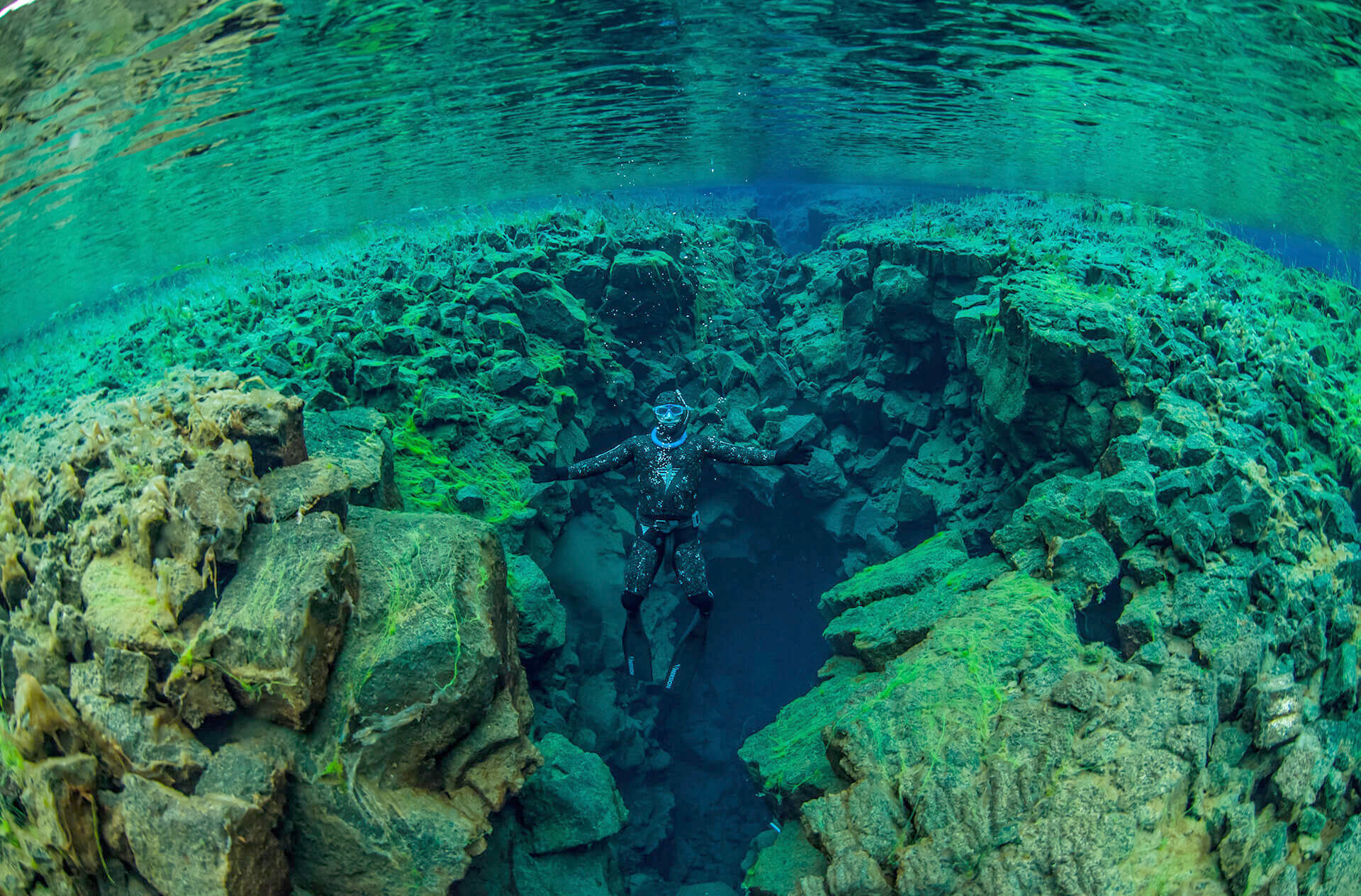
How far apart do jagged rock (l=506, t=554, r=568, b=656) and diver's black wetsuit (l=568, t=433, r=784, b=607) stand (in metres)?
0.84

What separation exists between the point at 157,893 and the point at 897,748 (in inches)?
157

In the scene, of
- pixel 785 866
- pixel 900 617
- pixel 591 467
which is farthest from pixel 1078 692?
pixel 591 467

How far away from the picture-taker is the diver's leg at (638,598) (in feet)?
20.0

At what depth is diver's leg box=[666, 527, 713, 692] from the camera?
614 centimetres

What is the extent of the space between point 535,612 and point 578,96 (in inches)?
443

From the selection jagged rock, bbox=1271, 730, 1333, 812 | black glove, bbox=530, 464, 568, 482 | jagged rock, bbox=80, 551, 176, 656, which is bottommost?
jagged rock, bbox=1271, 730, 1333, 812

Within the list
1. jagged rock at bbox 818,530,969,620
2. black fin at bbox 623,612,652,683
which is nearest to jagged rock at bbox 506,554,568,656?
black fin at bbox 623,612,652,683

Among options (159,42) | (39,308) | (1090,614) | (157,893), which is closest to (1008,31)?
(1090,614)

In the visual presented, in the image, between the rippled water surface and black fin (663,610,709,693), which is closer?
black fin (663,610,709,693)

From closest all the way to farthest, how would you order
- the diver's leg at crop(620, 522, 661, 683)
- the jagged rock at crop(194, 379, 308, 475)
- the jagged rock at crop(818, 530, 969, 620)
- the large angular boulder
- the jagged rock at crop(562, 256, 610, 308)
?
1. the large angular boulder
2. the jagged rock at crop(194, 379, 308, 475)
3. the jagged rock at crop(818, 530, 969, 620)
4. the diver's leg at crop(620, 522, 661, 683)
5. the jagged rock at crop(562, 256, 610, 308)

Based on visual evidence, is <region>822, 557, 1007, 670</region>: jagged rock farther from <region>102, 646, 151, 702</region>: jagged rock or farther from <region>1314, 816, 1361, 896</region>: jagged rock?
<region>102, 646, 151, 702</region>: jagged rock

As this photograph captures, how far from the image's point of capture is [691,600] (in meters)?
6.12

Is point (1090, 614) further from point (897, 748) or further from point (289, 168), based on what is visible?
point (289, 168)

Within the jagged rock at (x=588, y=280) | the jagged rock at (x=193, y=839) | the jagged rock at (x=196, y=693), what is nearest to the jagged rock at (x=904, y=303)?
the jagged rock at (x=588, y=280)
